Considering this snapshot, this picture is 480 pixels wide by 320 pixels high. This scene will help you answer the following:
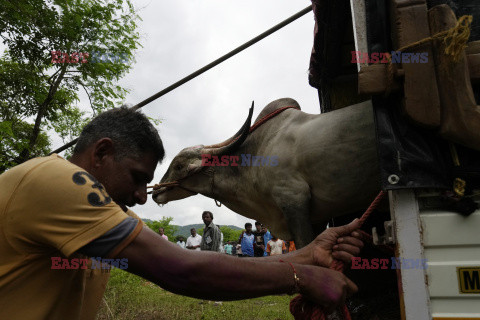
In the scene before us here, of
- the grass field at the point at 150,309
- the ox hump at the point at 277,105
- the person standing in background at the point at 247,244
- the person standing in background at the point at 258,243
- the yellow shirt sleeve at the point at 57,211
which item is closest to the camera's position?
the yellow shirt sleeve at the point at 57,211

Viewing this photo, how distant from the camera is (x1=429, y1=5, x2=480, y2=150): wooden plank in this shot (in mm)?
1652

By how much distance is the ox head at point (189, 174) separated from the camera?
3838 mm

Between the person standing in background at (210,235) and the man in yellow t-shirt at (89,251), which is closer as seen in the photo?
the man in yellow t-shirt at (89,251)

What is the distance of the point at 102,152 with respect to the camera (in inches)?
67.3

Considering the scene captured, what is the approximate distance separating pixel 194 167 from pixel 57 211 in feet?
8.54

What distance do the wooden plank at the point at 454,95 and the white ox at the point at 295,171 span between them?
86 cm

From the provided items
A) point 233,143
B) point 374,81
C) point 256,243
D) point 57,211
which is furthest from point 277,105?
point 256,243

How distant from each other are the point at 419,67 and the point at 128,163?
1422mm

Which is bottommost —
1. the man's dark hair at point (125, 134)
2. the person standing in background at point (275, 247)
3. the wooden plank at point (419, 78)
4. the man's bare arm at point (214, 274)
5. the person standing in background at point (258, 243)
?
the man's bare arm at point (214, 274)

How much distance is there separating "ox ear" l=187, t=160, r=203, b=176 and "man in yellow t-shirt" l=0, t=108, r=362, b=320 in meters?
2.15

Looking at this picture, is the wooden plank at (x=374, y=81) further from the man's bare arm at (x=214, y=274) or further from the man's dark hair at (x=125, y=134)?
the man's dark hair at (x=125, y=134)

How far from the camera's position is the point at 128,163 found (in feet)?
5.64

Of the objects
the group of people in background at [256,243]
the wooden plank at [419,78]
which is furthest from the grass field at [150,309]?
the group of people in background at [256,243]

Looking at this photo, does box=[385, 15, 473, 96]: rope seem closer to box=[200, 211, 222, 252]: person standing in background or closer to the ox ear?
the ox ear
